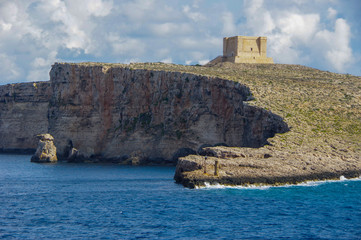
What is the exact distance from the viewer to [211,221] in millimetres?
43531

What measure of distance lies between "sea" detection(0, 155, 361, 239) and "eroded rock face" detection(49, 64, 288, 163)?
977 inches

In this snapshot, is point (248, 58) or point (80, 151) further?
point (248, 58)

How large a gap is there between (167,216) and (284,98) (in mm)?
43851

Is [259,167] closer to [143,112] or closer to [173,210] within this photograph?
[173,210]

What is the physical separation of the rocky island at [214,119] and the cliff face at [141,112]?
0.55ft

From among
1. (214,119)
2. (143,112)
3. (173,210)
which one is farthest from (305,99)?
(173,210)

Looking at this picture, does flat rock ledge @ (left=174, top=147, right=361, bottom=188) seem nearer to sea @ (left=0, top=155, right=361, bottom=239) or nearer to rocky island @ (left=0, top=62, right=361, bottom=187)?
rocky island @ (left=0, top=62, right=361, bottom=187)

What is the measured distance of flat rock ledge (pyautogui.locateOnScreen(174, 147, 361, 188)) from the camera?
57938 mm

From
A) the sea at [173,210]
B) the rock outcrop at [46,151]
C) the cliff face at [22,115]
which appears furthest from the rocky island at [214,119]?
the cliff face at [22,115]

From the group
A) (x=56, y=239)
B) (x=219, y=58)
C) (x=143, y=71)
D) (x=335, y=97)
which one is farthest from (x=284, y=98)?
(x=56, y=239)

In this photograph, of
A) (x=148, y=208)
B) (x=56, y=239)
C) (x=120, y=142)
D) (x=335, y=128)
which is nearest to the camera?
(x=56, y=239)

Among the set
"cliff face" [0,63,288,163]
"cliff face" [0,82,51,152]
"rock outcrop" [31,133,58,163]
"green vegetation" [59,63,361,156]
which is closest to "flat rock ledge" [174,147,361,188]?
"green vegetation" [59,63,361,156]

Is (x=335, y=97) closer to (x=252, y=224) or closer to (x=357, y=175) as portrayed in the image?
(x=357, y=175)

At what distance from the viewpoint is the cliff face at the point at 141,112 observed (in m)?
92.2
